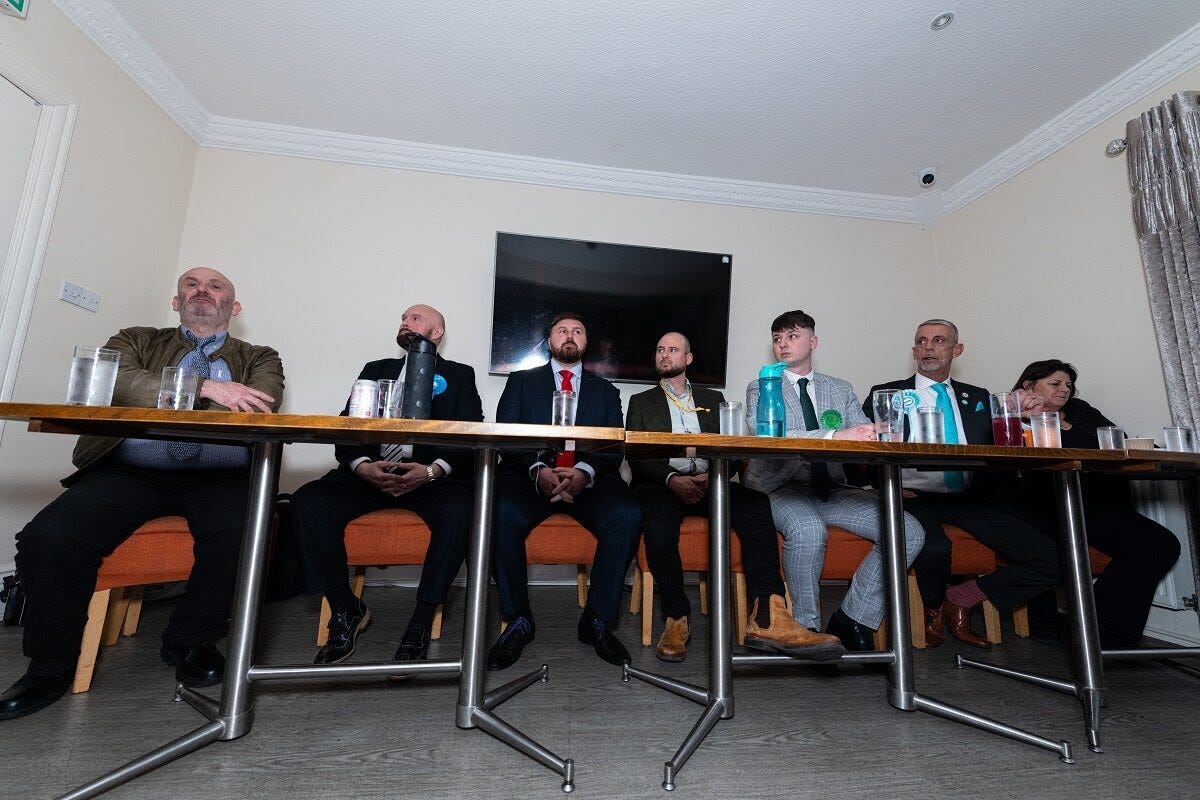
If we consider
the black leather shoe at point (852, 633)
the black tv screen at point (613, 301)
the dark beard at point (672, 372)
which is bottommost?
the black leather shoe at point (852, 633)

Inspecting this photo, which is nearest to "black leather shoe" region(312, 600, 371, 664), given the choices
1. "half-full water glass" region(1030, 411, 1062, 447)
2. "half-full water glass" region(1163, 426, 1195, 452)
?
"half-full water glass" region(1030, 411, 1062, 447)

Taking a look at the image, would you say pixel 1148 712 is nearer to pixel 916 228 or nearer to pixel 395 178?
pixel 916 228

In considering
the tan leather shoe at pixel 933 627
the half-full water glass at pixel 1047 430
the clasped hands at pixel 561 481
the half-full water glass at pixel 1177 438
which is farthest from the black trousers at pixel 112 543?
the half-full water glass at pixel 1177 438

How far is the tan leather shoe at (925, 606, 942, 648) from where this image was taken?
2.25m

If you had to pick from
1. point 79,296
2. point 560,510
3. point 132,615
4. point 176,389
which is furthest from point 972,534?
point 79,296

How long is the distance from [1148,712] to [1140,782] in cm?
54

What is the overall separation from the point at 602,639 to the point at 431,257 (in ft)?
7.47

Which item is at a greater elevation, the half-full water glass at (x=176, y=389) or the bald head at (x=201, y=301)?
the bald head at (x=201, y=301)

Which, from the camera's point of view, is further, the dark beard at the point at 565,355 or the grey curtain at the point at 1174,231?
the dark beard at the point at 565,355

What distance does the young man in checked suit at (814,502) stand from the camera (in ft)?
6.30

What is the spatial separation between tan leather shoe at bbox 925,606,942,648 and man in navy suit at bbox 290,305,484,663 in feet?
5.85

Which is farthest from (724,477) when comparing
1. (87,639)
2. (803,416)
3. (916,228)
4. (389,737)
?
(916,228)

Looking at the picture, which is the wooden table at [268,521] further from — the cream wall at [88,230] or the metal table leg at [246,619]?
the cream wall at [88,230]

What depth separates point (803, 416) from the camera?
7.14ft
